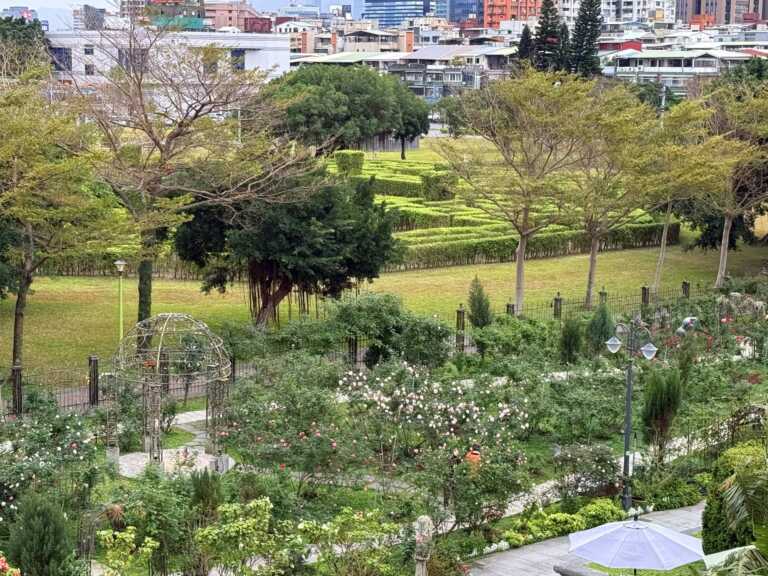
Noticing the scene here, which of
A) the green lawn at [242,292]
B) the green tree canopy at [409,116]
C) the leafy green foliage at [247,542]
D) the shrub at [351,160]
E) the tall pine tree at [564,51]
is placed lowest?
the green lawn at [242,292]

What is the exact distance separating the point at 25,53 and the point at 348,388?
24.7 m

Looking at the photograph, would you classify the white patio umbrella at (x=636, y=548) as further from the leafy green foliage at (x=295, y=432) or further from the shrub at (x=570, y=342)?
the shrub at (x=570, y=342)

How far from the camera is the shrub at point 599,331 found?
27312 mm

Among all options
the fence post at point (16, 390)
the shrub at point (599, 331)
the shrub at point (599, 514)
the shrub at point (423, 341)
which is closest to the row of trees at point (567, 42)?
the shrub at point (599, 331)

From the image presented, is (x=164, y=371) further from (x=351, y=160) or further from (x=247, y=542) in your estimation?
(x=351, y=160)

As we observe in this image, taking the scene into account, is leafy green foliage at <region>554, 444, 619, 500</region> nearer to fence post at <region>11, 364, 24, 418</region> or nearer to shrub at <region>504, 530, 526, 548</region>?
shrub at <region>504, 530, 526, 548</region>

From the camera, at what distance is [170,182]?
27.5 metres

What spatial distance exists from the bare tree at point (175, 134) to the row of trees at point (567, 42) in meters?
47.8

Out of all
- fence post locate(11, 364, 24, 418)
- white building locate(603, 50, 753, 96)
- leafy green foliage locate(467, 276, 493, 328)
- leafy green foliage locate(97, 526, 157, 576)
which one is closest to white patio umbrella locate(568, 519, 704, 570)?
leafy green foliage locate(97, 526, 157, 576)

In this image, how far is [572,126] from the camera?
31234 mm

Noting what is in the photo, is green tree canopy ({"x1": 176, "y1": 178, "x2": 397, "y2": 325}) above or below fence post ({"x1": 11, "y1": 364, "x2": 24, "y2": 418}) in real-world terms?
above

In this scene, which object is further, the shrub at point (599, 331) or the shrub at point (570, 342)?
the shrub at point (599, 331)

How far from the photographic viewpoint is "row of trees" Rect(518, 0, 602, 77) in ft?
243

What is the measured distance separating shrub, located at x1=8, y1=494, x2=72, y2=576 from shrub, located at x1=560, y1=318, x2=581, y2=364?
14980mm
